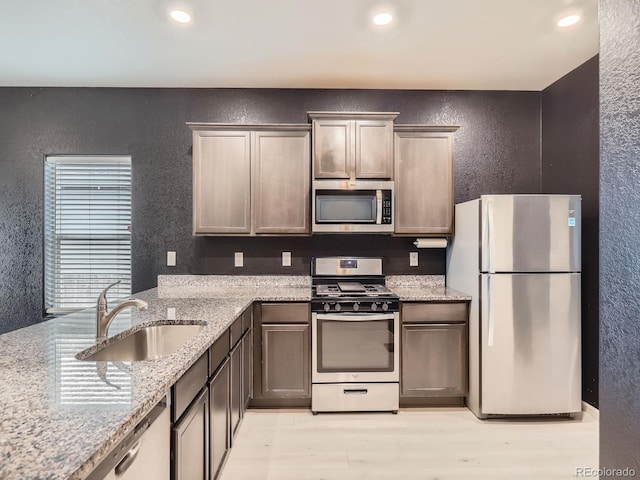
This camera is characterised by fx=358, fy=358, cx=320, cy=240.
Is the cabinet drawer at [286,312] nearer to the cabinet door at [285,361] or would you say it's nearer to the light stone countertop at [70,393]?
the cabinet door at [285,361]

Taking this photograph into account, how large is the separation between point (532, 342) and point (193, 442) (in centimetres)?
234

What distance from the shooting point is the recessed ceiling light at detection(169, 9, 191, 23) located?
219 centimetres

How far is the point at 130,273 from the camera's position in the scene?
335 cm

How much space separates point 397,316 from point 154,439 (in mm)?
2005

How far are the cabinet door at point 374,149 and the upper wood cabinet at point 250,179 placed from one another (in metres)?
0.43

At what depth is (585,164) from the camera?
282 cm

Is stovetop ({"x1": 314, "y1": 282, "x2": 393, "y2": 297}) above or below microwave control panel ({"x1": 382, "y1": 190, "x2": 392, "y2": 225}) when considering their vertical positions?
below

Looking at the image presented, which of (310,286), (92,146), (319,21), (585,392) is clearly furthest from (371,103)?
(585,392)

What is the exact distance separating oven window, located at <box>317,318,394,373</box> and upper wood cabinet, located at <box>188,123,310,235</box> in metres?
0.89

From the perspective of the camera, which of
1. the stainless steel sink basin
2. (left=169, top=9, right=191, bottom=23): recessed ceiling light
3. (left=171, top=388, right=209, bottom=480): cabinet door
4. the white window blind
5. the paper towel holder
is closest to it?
(left=171, top=388, right=209, bottom=480): cabinet door

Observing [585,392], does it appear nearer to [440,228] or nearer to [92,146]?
[440,228]

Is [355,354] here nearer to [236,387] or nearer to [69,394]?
[236,387]

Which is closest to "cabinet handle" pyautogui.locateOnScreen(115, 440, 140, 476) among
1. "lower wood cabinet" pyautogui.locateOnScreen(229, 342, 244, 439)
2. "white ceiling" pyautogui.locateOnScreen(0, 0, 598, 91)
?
"lower wood cabinet" pyautogui.locateOnScreen(229, 342, 244, 439)

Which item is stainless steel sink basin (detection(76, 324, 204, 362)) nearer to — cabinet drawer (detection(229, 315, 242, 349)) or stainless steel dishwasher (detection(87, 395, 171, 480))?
cabinet drawer (detection(229, 315, 242, 349))
